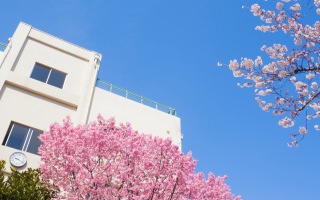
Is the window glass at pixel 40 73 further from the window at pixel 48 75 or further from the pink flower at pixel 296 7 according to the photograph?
the pink flower at pixel 296 7

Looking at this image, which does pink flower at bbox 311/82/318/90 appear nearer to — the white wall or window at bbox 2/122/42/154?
the white wall

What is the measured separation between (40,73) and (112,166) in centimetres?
768

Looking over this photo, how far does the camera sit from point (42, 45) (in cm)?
1602

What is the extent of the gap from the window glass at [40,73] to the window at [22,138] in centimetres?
281

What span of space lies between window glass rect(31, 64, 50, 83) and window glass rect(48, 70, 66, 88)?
237 mm

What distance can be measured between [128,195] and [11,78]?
8.06 meters

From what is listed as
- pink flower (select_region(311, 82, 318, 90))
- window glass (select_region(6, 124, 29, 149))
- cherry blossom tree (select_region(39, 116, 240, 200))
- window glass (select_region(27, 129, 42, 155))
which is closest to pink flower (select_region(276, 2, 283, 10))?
pink flower (select_region(311, 82, 318, 90))

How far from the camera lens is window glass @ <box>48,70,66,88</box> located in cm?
1512

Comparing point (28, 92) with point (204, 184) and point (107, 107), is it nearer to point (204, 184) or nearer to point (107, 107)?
point (107, 107)

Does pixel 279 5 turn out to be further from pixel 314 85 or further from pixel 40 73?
pixel 40 73

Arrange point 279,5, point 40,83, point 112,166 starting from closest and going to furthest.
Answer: point 279,5
point 112,166
point 40,83

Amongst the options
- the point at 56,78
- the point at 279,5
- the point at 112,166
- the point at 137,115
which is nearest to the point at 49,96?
the point at 56,78

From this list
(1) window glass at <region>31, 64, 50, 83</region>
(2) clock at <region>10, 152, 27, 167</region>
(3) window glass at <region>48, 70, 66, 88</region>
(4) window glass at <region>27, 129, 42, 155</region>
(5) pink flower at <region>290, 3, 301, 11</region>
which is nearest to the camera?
(5) pink flower at <region>290, 3, 301, 11</region>

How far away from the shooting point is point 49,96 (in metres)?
14.3
